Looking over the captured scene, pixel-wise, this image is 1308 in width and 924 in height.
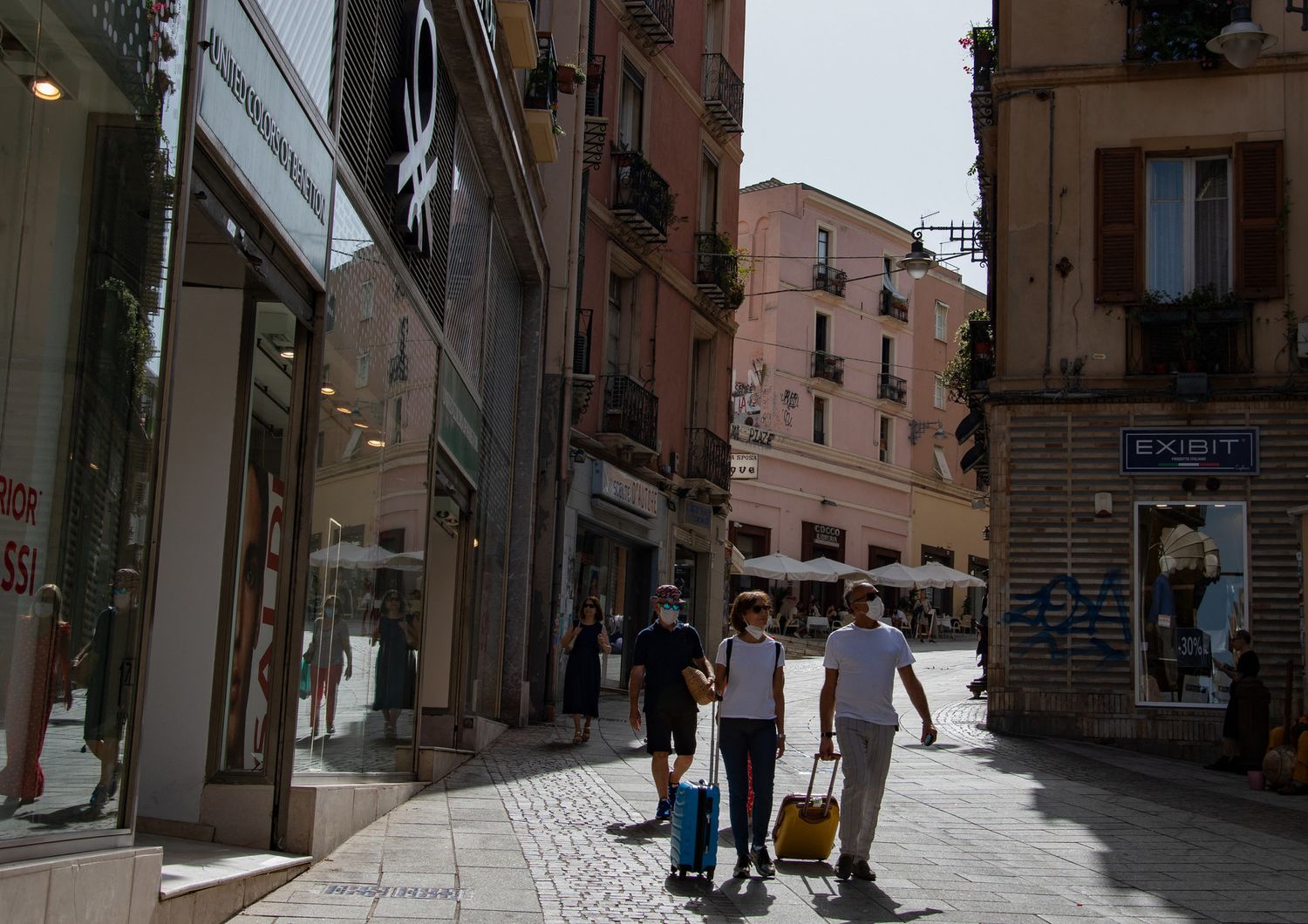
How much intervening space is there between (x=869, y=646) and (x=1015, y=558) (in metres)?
10.9

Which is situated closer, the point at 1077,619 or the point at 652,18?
the point at 1077,619

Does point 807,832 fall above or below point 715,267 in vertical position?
below

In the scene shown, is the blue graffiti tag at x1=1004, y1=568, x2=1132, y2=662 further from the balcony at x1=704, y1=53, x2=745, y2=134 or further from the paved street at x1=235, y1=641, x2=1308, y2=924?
the balcony at x1=704, y1=53, x2=745, y2=134

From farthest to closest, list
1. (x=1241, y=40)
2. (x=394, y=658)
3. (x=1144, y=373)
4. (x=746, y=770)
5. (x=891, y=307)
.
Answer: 1. (x=891, y=307)
2. (x=1144, y=373)
3. (x=1241, y=40)
4. (x=394, y=658)
5. (x=746, y=770)

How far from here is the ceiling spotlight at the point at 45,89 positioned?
4.82 m

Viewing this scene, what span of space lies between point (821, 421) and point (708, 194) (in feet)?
69.6

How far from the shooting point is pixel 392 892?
7.56 meters

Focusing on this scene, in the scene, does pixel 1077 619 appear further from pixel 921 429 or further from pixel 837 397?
pixel 921 429

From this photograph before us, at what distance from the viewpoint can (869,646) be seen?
9.23m

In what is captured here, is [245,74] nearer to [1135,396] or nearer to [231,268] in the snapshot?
[231,268]

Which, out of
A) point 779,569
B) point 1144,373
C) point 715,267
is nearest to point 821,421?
point 779,569

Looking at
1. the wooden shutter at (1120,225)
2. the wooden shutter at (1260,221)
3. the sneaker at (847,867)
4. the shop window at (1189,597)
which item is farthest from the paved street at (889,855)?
the wooden shutter at (1120,225)

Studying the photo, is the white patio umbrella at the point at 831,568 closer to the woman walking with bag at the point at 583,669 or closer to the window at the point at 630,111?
the window at the point at 630,111

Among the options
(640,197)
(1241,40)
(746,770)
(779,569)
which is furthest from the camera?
(779,569)
